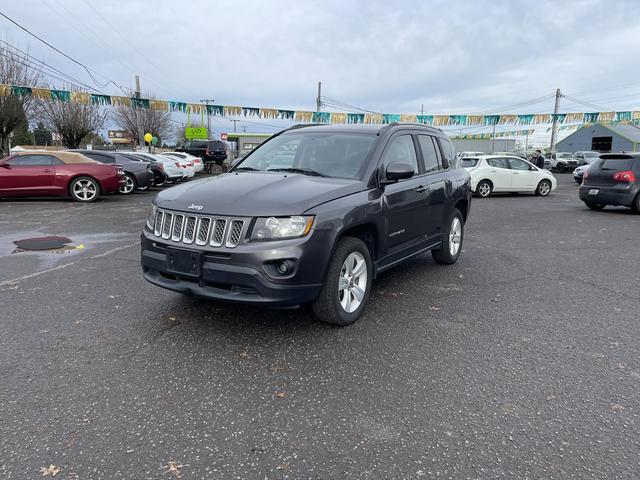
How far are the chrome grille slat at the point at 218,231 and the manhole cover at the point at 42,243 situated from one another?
16.9 ft

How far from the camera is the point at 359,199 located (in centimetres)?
421

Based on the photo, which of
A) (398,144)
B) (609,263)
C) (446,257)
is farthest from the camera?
(609,263)

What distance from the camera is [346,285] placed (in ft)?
Answer: 13.8

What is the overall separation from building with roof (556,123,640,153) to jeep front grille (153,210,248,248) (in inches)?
2481

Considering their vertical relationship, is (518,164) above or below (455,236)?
above

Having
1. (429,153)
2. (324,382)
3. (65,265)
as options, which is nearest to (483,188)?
(429,153)

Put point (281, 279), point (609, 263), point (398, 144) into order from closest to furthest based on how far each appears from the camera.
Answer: point (281, 279) < point (398, 144) < point (609, 263)

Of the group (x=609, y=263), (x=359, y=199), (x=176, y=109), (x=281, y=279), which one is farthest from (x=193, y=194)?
(x=176, y=109)

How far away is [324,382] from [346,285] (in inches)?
44.9

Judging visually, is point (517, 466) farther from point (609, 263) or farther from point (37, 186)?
point (37, 186)

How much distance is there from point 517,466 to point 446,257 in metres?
4.24

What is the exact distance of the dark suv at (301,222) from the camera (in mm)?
3592

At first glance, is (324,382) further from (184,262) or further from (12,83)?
(12,83)

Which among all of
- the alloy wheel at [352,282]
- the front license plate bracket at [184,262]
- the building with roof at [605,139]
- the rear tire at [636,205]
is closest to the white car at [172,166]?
the rear tire at [636,205]
